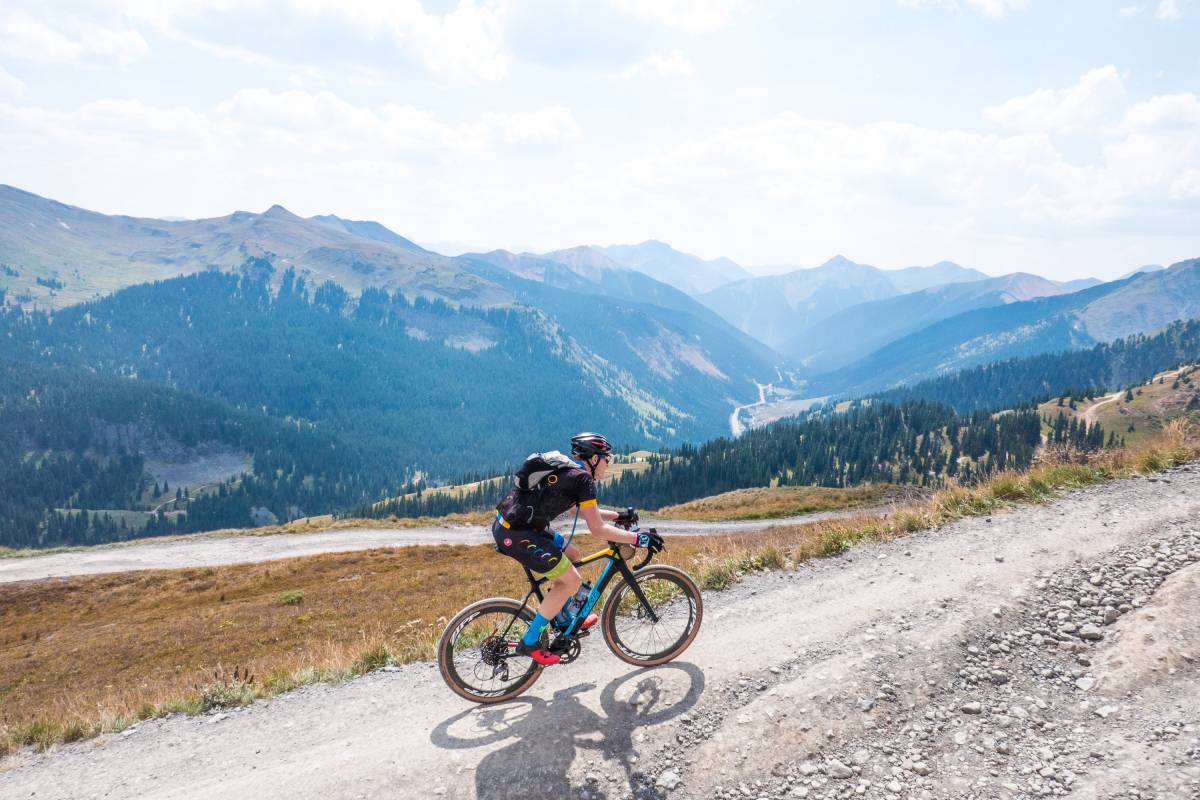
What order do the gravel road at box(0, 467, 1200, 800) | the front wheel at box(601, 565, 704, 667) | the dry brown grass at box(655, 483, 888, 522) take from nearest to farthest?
the gravel road at box(0, 467, 1200, 800) < the front wheel at box(601, 565, 704, 667) < the dry brown grass at box(655, 483, 888, 522)

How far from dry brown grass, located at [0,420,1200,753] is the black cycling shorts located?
14.3ft

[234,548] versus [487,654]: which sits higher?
[487,654]

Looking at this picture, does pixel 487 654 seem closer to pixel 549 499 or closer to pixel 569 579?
pixel 569 579

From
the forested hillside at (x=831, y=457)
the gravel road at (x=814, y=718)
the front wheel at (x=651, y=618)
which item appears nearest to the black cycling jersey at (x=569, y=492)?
the front wheel at (x=651, y=618)

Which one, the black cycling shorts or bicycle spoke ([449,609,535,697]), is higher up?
the black cycling shorts

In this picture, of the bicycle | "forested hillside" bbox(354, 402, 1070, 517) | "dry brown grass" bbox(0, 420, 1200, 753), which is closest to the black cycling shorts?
the bicycle

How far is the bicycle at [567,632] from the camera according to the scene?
8.41m

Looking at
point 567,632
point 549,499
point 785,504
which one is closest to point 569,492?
point 549,499

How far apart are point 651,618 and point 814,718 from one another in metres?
2.60

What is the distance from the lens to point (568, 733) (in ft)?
24.1

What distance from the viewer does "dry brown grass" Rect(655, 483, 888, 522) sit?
53.1 m

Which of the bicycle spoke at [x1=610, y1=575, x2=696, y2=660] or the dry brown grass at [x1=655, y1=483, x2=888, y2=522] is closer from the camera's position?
the bicycle spoke at [x1=610, y1=575, x2=696, y2=660]

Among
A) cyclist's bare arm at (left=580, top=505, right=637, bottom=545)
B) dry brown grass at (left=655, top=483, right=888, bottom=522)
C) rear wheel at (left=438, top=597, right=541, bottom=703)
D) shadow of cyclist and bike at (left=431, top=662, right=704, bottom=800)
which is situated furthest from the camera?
dry brown grass at (left=655, top=483, right=888, bottom=522)

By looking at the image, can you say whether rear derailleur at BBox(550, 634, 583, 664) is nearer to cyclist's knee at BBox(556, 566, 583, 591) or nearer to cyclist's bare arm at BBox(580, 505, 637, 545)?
cyclist's knee at BBox(556, 566, 583, 591)
